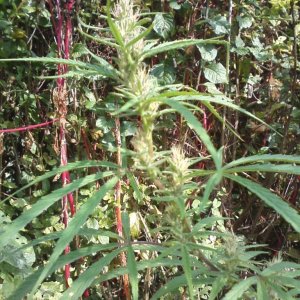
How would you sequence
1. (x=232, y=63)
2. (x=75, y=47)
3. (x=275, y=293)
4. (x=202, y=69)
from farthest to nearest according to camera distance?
(x=232, y=63), (x=202, y=69), (x=75, y=47), (x=275, y=293)

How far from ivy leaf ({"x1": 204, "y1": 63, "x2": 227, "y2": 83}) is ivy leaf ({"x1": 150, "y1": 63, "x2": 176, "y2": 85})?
0.59 ft

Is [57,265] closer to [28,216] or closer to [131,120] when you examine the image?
[28,216]

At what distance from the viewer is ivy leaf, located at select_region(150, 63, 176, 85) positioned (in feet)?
8.82

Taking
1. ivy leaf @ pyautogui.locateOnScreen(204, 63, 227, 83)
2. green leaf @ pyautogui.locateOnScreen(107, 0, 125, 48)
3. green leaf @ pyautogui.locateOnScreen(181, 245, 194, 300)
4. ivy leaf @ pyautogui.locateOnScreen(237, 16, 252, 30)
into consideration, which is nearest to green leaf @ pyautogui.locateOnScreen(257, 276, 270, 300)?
green leaf @ pyautogui.locateOnScreen(181, 245, 194, 300)

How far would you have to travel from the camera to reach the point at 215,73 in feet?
9.22

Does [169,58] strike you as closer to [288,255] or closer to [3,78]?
[3,78]

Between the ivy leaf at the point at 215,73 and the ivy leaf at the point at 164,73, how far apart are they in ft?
0.59

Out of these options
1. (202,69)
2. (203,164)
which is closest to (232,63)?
(202,69)

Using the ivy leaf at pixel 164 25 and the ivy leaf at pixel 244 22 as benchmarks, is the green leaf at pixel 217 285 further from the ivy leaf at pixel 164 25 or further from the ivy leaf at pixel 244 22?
the ivy leaf at pixel 244 22

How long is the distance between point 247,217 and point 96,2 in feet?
4.73

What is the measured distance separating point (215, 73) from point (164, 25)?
1.15 ft

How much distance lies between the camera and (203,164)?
9.88ft

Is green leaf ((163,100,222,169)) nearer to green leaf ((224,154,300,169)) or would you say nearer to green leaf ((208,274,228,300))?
green leaf ((224,154,300,169))

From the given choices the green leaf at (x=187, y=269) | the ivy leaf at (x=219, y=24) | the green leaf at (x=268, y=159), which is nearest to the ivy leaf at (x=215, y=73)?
the ivy leaf at (x=219, y=24)
